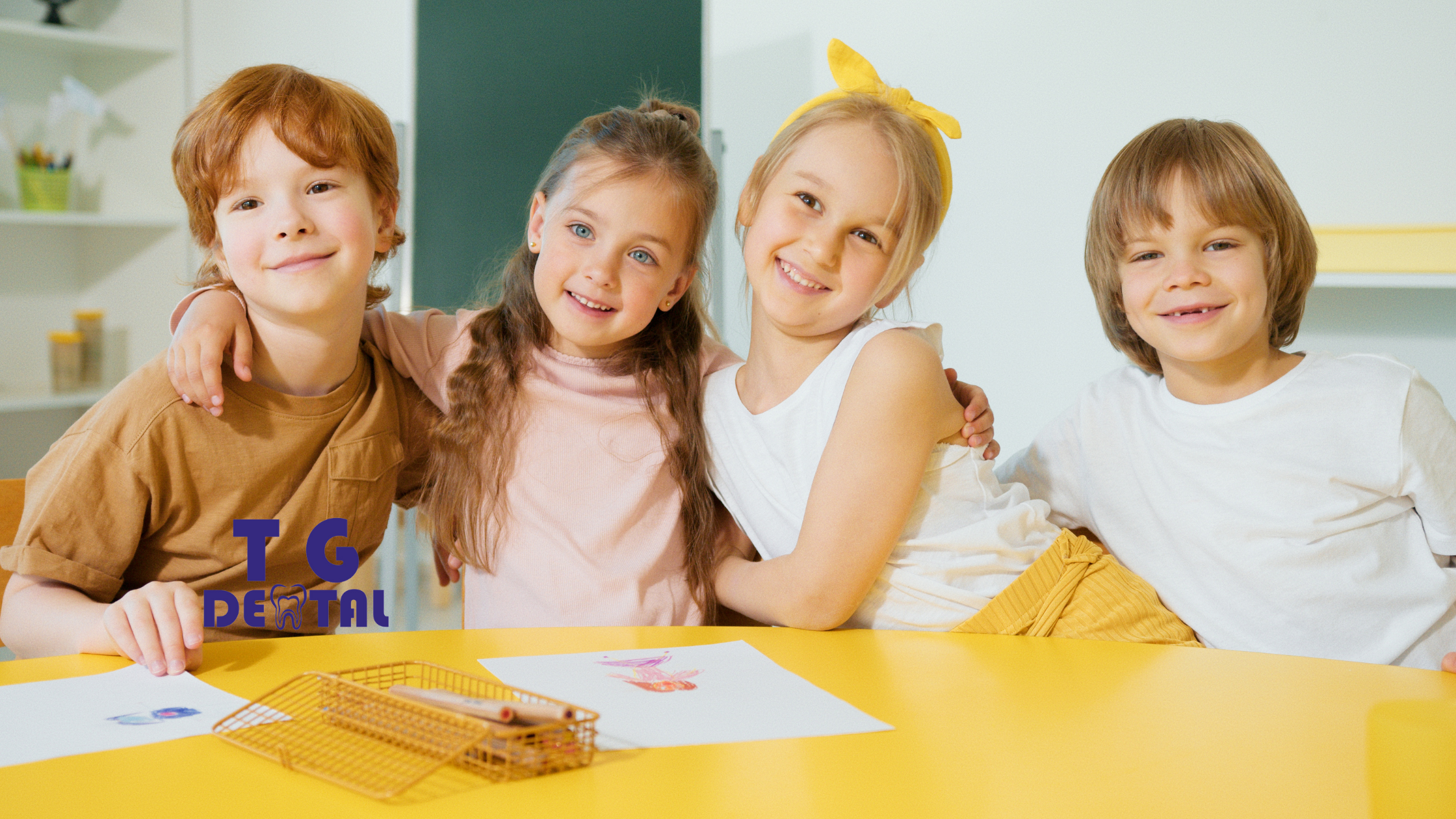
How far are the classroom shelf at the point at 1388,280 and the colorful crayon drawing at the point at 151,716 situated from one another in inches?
75.6

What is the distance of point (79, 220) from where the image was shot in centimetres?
278

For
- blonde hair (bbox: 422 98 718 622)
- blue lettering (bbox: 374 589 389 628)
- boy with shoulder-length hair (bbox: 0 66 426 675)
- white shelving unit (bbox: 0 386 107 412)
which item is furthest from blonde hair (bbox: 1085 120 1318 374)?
white shelving unit (bbox: 0 386 107 412)

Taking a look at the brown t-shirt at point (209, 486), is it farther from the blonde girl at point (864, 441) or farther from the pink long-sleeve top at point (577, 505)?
the blonde girl at point (864, 441)

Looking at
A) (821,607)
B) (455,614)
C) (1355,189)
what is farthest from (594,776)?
(455,614)

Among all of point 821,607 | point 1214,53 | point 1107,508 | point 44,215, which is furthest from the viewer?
point 44,215

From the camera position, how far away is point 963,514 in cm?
116

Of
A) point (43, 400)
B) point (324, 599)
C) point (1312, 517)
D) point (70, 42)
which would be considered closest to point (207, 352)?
point (324, 599)

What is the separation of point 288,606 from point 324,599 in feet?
0.15

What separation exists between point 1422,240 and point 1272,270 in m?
1.01

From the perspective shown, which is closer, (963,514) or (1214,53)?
(963,514)

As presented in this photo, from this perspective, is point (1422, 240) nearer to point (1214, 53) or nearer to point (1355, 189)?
point (1355, 189)

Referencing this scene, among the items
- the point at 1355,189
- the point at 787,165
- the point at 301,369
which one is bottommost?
the point at 301,369

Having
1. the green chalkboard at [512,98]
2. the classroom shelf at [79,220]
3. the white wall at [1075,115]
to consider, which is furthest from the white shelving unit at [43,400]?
the white wall at [1075,115]

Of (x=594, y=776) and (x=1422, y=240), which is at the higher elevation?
(x=1422, y=240)
